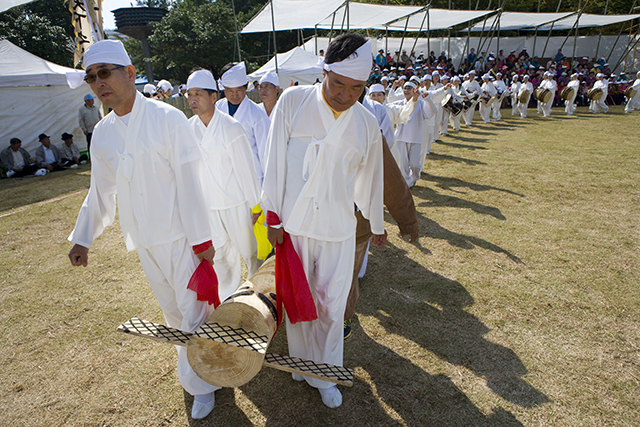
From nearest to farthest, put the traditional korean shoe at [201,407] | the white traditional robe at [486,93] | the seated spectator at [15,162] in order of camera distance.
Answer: the traditional korean shoe at [201,407] → the seated spectator at [15,162] → the white traditional robe at [486,93]

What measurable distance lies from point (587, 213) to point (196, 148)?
6088 mm

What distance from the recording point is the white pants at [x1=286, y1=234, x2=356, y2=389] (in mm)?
2492

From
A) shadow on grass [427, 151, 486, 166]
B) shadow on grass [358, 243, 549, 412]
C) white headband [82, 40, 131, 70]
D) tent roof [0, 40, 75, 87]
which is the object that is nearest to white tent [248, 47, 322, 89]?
tent roof [0, 40, 75, 87]

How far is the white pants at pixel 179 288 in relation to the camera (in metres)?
2.42

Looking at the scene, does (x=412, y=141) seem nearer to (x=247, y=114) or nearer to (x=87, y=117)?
(x=247, y=114)

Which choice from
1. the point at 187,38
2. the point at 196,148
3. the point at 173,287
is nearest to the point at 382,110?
the point at 196,148

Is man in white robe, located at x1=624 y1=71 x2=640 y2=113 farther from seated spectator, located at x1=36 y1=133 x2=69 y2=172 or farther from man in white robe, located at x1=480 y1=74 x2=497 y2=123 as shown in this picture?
seated spectator, located at x1=36 y1=133 x2=69 y2=172

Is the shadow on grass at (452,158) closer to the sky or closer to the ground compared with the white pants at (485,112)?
closer to the ground

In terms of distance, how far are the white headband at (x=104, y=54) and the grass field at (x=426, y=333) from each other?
7.33 ft

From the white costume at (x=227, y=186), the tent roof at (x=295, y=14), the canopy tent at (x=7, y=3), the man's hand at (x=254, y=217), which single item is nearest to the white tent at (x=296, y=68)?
the tent roof at (x=295, y=14)

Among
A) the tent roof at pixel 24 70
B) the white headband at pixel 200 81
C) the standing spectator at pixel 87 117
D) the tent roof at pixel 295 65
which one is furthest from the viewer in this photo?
the tent roof at pixel 295 65

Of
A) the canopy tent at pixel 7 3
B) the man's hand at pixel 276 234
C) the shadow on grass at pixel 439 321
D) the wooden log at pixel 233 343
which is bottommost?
the shadow on grass at pixel 439 321

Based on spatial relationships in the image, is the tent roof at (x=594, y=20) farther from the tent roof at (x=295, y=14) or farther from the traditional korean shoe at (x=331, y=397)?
the traditional korean shoe at (x=331, y=397)

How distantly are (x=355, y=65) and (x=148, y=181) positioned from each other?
1375 mm
